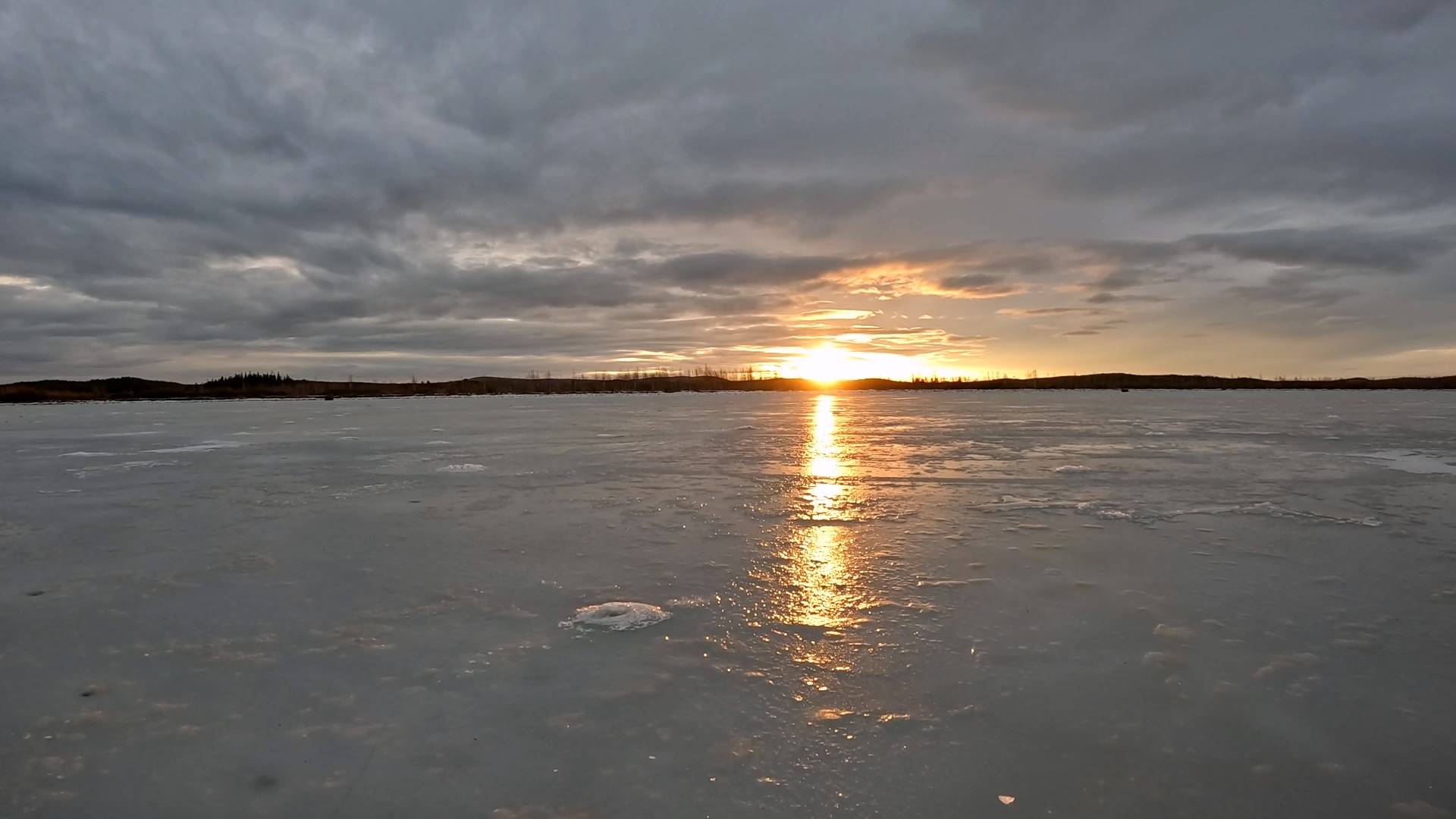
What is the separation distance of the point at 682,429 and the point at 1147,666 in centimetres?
1896

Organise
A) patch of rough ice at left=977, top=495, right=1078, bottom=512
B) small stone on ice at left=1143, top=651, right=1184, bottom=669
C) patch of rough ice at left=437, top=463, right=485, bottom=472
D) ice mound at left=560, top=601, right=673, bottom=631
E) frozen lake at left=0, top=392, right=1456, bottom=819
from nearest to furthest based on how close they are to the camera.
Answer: frozen lake at left=0, top=392, right=1456, bottom=819 < small stone on ice at left=1143, top=651, right=1184, bottom=669 < ice mound at left=560, top=601, right=673, bottom=631 < patch of rough ice at left=977, top=495, right=1078, bottom=512 < patch of rough ice at left=437, top=463, right=485, bottom=472

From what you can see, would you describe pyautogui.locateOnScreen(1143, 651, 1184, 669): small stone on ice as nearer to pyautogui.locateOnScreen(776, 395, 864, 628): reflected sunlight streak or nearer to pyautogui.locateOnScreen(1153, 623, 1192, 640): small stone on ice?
pyautogui.locateOnScreen(1153, 623, 1192, 640): small stone on ice

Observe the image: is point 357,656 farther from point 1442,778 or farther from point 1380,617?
point 1380,617

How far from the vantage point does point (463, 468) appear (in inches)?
462

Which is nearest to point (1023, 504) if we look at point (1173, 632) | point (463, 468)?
point (1173, 632)

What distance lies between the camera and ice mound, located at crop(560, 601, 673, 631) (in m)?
4.24

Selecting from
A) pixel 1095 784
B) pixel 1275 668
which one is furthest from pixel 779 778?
pixel 1275 668

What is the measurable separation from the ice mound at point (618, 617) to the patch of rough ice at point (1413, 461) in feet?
38.3

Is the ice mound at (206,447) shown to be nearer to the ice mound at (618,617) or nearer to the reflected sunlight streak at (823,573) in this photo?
the reflected sunlight streak at (823,573)

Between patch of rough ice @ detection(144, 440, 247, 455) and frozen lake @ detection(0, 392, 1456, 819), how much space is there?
289 inches

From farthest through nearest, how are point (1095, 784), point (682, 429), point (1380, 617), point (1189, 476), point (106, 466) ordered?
point (682, 429) → point (106, 466) → point (1189, 476) → point (1380, 617) → point (1095, 784)

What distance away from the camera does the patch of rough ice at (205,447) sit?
1553cm

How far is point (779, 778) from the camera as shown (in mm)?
2611

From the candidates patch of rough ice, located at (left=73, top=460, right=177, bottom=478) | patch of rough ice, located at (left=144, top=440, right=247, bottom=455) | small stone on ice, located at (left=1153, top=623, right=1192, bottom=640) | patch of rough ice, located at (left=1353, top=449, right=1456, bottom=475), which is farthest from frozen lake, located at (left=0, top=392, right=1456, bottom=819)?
patch of rough ice, located at (left=144, top=440, right=247, bottom=455)
